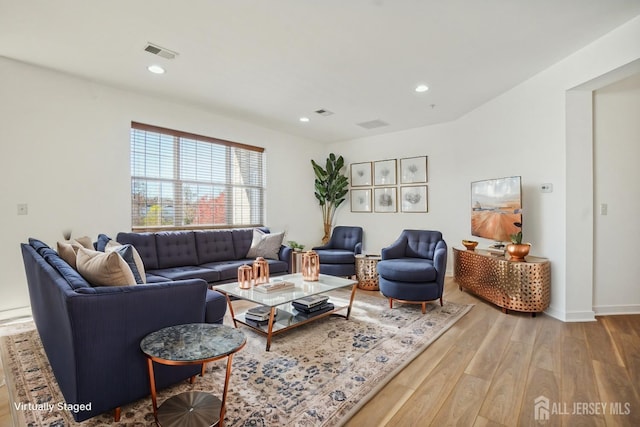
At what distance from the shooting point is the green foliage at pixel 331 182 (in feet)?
19.7

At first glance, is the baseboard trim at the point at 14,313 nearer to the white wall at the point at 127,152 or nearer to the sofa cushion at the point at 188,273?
the white wall at the point at 127,152

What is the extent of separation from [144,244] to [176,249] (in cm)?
36

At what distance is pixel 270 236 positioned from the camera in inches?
172

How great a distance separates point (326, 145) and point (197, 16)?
4343 mm

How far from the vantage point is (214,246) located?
13.4ft

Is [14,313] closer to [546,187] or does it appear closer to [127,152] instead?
[127,152]

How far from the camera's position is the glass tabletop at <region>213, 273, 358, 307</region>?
8.07ft

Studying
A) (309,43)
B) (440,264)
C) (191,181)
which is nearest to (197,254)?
(191,181)

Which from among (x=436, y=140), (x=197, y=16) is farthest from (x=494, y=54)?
(x=197, y=16)

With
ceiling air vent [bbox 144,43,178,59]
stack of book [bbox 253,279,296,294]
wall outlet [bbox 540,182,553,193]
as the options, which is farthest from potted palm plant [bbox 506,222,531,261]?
ceiling air vent [bbox 144,43,178,59]

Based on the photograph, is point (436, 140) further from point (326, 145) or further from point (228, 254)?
point (228, 254)

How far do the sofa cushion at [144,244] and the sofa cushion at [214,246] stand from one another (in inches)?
21.1

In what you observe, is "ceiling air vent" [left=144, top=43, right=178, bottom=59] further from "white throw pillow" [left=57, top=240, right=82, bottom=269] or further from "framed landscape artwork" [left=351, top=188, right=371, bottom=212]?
"framed landscape artwork" [left=351, top=188, right=371, bottom=212]

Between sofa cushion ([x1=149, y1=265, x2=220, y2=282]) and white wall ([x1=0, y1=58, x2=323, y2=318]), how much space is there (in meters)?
0.85
